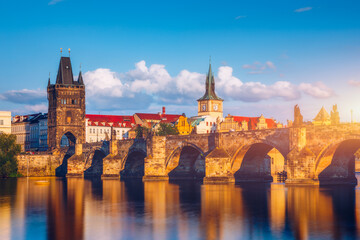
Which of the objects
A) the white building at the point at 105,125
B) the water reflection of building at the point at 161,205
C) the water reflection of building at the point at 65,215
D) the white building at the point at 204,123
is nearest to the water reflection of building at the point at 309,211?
the water reflection of building at the point at 161,205

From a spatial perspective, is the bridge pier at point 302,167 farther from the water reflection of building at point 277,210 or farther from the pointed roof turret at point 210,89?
the pointed roof turret at point 210,89

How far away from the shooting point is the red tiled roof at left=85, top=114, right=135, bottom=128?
13500 centimetres

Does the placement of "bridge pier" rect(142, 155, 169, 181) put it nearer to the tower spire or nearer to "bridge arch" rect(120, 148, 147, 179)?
"bridge arch" rect(120, 148, 147, 179)

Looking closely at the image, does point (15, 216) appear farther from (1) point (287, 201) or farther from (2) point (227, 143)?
(2) point (227, 143)

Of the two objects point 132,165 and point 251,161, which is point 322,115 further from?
point 251,161

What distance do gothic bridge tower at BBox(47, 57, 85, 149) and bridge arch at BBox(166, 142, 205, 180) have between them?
40.1 meters

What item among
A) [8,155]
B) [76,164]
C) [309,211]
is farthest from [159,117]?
[309,211]

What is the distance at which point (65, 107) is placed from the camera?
112500mm

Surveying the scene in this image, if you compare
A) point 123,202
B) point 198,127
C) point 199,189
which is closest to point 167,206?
point 123,202

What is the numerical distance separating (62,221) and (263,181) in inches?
1542

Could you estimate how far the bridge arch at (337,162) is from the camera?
2175 inches

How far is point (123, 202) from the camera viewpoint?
49344 millimetres

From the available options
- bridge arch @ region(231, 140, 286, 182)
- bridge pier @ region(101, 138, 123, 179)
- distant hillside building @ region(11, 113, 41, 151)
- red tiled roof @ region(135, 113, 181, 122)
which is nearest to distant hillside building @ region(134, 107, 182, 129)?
red tiled roof @ region(135, 113, 181, 122)

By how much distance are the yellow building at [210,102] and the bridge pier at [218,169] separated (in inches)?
3098
